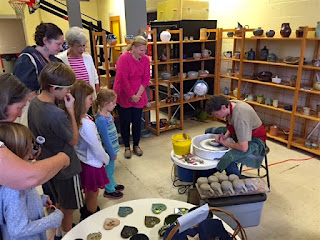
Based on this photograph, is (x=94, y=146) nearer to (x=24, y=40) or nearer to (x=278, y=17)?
(x=278, y=17)

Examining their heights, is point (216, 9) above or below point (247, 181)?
above

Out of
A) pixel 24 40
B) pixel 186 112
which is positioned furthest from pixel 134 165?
pixel 24 40

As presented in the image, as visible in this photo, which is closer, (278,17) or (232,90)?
(278,17)

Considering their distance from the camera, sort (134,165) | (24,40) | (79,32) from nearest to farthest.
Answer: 1. (79,32)
2. (134,165)
3. (24,40)

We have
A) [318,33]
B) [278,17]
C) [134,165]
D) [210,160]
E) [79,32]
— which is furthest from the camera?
[278,17]

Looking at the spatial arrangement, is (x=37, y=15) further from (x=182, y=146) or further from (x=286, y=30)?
(x=182, y=146)

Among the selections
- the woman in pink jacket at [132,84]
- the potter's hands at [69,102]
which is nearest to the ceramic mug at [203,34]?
the woman in pink jacket at [132,84]

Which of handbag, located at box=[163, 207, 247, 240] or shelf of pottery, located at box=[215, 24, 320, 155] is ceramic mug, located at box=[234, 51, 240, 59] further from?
handbag, located at box=[163, 207, 247, 240]

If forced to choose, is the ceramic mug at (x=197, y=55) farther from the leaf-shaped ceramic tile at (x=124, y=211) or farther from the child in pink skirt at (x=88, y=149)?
the leaf-shaped ceramic tile at (x=124, y=211)

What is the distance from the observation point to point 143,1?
3533 mm

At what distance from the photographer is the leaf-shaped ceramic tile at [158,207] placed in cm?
146

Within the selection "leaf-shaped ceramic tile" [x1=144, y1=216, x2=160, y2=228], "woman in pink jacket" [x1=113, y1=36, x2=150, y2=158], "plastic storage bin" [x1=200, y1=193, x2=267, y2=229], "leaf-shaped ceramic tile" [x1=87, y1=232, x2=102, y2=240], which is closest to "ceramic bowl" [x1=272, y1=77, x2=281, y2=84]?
"woman in pink jacket" [x1=113, y1=36, x2=150, y2=158]

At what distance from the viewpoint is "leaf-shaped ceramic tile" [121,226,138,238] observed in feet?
4.22

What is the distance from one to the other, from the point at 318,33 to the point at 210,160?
2049 millimetres
